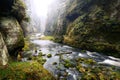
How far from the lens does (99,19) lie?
39.7 meters

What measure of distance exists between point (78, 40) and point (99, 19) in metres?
9.33

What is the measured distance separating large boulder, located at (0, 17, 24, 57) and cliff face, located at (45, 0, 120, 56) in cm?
2057

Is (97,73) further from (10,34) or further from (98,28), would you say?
(98,28)

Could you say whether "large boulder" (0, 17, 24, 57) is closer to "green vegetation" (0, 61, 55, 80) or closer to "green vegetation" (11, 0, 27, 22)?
"green vegetation" (11, 0, 27, 22)

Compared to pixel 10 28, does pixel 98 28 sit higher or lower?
lower

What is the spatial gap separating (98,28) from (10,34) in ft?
80.7

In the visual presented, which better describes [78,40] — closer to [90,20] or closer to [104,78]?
[90,20]

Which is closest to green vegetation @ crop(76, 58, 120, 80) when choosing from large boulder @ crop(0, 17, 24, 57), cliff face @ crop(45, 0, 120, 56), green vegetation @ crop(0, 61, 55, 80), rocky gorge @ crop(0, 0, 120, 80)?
rocky gorge @ crop(0, 0, 120, 80)

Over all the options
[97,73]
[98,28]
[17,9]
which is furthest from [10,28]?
[98,28]

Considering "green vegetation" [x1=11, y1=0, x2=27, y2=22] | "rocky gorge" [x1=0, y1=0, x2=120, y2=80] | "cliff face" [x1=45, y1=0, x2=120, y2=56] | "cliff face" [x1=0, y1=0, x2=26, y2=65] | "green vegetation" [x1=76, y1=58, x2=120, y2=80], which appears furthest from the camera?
"cliff face" [x1=45, y1=0, x2=120, y2=56]

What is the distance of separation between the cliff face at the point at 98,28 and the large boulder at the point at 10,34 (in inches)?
810

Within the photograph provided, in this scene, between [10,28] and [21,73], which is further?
[10,28]

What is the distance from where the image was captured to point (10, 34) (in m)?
24.8

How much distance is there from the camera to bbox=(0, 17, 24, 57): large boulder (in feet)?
78.4
